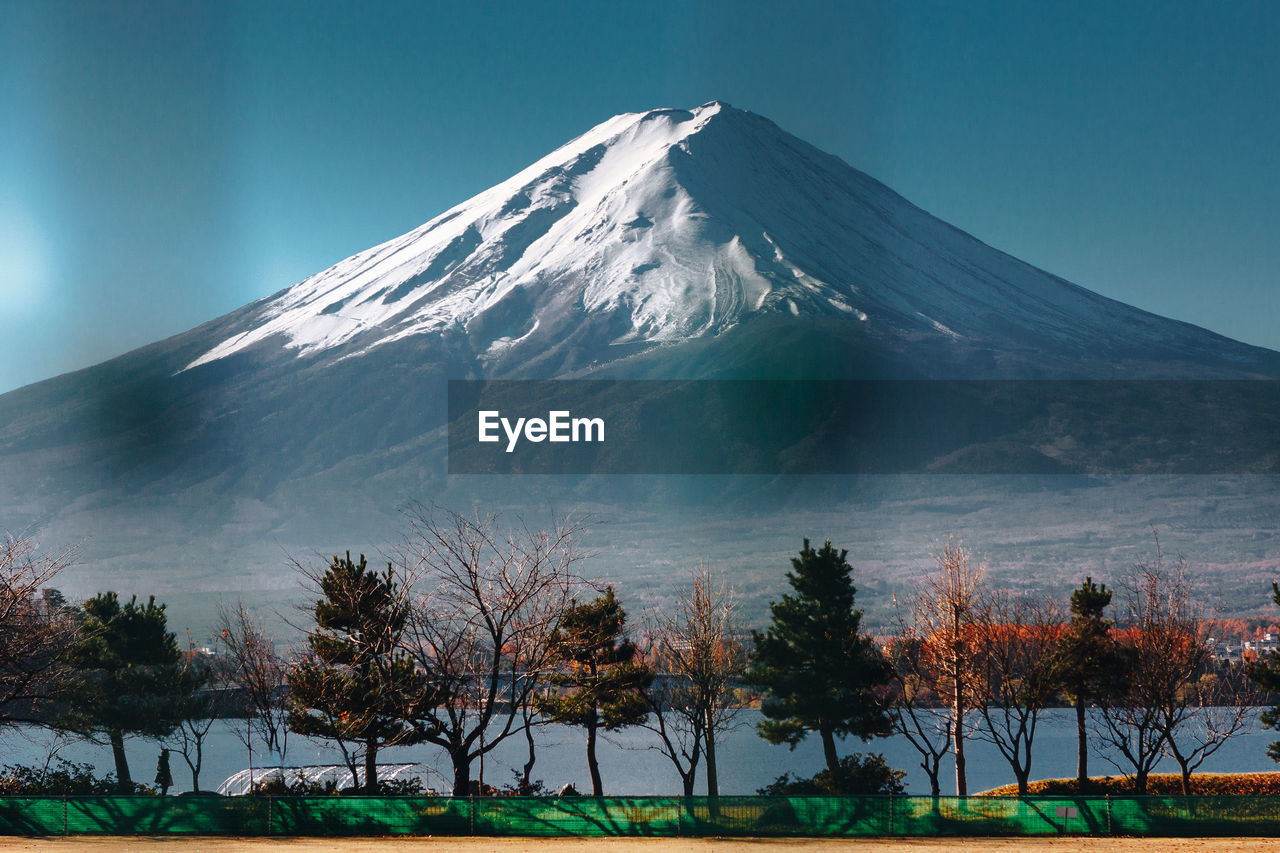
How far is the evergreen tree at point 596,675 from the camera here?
24.5 metres

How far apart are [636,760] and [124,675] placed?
96.7 feet

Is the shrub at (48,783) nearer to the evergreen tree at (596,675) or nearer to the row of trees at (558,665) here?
the row of trees at (558,665)

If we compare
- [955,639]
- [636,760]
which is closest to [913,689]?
[955,639]

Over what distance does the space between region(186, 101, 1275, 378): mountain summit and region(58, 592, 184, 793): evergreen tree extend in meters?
134

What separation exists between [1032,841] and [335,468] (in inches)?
6740

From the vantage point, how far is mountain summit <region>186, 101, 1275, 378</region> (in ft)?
565

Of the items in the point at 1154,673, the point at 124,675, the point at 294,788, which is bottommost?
the point at 294,788

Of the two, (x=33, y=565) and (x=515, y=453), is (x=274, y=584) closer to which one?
(x=515, y=453)

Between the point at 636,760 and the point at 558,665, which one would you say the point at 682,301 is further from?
the point at 558,665

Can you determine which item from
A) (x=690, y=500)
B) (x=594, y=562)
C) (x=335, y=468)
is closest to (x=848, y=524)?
(x=690, y=500)

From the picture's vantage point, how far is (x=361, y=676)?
24.2 meters

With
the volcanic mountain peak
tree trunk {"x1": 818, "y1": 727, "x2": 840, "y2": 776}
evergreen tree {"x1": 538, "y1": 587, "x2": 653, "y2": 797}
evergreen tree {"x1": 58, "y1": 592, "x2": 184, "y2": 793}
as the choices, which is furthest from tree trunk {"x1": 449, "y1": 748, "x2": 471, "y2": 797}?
the volcanic mountain peak

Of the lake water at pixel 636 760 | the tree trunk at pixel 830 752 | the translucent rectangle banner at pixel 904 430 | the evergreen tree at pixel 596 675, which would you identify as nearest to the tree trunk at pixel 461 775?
the evergreen tree at pixel 596 675

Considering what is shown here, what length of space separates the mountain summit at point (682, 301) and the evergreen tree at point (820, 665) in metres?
137
